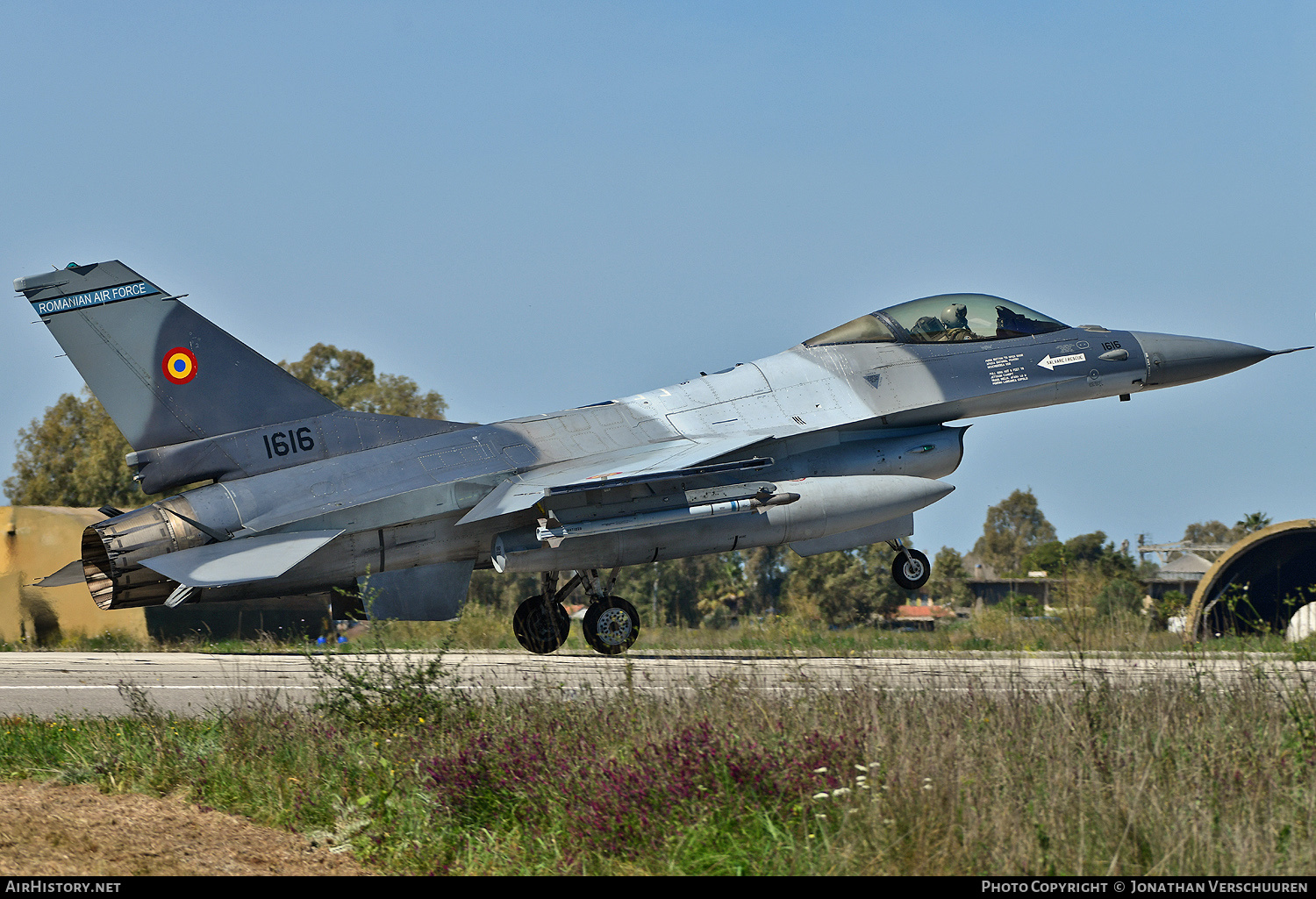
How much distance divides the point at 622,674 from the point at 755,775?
6269 mm

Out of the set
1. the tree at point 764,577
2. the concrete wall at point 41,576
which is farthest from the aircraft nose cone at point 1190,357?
the tree at point 764,577

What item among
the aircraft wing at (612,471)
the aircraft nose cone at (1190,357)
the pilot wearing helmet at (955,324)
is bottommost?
the aircraft wing at (612,471)

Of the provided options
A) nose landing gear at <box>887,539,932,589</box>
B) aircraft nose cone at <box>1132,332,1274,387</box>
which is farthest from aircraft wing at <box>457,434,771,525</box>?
aircraft nose cone at <box>1132,332,1274,387</box>

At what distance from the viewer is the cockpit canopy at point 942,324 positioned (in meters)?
15.9

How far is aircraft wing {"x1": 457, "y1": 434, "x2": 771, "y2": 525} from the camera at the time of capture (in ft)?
42.7

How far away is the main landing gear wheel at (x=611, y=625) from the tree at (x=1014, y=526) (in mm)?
84479

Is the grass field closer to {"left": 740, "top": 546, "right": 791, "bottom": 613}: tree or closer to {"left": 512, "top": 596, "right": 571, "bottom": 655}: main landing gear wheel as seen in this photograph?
{"left": 512, "top": 596, "right": 571, "bottom": 655}: main landing gear wheel

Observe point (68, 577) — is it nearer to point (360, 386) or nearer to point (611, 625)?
point (611, 625)

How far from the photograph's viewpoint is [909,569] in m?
15.6

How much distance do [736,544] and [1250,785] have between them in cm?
923

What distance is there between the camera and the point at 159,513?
12383 millimetres

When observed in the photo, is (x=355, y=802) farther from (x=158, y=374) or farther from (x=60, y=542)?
(x=60, y=542)

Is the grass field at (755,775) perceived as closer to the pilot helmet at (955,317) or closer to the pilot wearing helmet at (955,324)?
the pilot wearing helmet at (955,324)

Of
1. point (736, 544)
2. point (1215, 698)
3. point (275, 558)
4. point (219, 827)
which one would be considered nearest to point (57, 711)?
point (275, 558)
